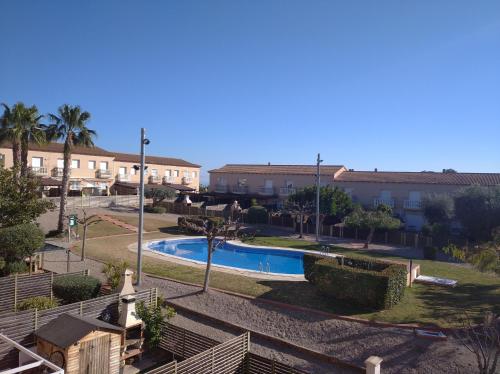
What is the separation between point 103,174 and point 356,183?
3119 cm

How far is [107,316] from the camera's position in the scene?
12.3 metres

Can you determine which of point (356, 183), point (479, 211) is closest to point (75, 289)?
point (479, 211)

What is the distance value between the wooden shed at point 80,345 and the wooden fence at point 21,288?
4.56 metres

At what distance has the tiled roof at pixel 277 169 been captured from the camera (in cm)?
4769

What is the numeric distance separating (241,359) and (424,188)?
3408 cm

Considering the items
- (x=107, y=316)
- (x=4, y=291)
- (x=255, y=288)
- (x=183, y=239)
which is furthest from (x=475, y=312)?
(x=183, y=239)

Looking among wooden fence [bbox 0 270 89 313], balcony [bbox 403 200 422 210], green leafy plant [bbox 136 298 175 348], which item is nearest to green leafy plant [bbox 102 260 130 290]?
wooden fence [bbox 0 270 89 313]

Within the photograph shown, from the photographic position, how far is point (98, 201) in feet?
143

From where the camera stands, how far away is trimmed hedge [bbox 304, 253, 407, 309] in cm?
1498

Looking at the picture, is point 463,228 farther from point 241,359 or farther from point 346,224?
point 241,359

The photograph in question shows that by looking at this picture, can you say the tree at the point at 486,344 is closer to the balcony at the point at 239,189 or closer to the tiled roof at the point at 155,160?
the balcony at the point at 239,189

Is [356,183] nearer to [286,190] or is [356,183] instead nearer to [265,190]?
[286,190]

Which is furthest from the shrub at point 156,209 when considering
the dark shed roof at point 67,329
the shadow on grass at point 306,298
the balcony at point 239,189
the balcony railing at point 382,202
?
the dark shed roof at point 67,329

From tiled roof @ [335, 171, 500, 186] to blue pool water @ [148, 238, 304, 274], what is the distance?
1891 centimetres
